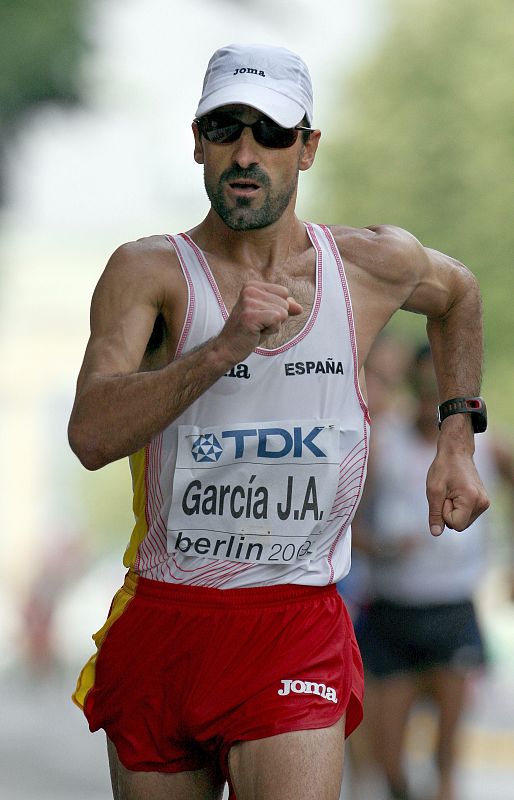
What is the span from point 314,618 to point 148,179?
15156mm

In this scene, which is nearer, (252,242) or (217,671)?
(217,671)

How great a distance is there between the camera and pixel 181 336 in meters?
3.79

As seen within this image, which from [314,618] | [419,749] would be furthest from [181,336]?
[419,749]

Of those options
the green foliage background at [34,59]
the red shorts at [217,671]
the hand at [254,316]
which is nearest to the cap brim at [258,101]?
the hand at [254,316]

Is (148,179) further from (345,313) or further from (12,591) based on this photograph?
(345,313)

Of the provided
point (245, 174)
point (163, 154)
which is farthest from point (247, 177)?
point (163, 154)

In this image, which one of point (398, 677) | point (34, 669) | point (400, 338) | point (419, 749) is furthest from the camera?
point (34, 669)

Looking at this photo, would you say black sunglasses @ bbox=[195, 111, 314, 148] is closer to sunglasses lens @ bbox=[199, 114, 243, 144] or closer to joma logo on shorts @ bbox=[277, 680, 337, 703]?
sunglasses lens @ bbox=[199, 114, 243, 144]

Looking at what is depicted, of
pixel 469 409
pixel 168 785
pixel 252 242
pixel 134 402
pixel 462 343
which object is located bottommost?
pixel 168 785

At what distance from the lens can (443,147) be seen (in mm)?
18641

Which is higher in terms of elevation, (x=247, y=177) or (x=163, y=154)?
(x=163, y=154)

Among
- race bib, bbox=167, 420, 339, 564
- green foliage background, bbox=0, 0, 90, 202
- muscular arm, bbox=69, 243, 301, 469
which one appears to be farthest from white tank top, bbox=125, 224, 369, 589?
green foliage background, bbox=0, 0, 90, 202

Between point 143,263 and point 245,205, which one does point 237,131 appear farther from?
point 143,263

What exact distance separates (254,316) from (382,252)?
3.17ft
